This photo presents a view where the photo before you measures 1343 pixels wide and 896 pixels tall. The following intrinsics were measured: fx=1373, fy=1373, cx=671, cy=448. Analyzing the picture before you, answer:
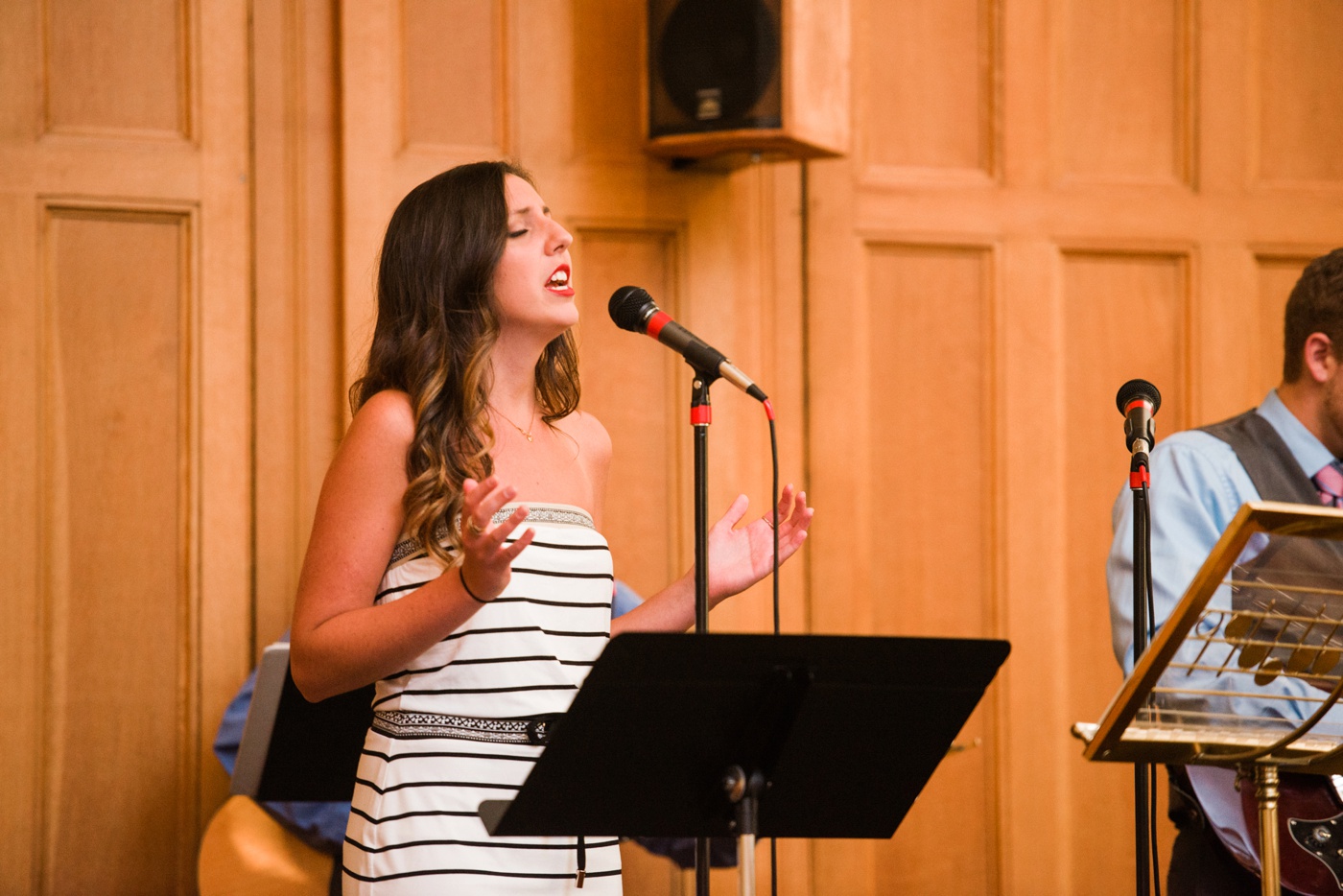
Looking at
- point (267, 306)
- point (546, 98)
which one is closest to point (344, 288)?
point (267, 306)

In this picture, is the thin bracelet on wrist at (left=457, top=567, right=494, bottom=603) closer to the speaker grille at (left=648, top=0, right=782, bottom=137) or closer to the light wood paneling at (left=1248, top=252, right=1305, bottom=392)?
the speaker grille at (left=648, top=0, right=782, bottom=137)

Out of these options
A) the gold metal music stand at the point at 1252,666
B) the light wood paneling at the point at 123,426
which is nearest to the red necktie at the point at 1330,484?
the gold metal music stand at the point at 1252,666

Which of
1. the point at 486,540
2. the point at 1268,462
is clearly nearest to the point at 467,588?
the point at 486,540

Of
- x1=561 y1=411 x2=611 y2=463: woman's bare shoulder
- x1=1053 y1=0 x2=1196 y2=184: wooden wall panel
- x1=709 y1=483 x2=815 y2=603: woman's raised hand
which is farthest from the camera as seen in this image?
x1=1053 y1=0 x2=1196 y2=184: wooden wall panel

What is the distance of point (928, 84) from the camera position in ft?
12.8

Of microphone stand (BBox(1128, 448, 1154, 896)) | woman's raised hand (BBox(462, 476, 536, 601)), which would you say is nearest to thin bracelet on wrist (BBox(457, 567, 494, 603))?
woman's raised hand (BBox(462, 476, 536, 601))

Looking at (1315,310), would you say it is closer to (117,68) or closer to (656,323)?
(656,323)

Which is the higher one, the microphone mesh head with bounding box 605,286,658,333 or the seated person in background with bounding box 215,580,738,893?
the microphone mesh head with bounding box 605,286,658,333

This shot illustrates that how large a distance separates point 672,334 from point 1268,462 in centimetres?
127

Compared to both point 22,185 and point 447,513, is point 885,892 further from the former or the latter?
point 22,185

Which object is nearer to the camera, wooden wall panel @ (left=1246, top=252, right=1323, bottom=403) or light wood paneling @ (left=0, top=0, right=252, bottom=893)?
light wood paneling @ (left=0, top=0, right=252, bottom=893)

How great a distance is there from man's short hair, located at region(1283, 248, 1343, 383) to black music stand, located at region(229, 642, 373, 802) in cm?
184

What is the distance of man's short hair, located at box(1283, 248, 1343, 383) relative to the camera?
254cm

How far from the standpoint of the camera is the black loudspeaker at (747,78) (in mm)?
3297
